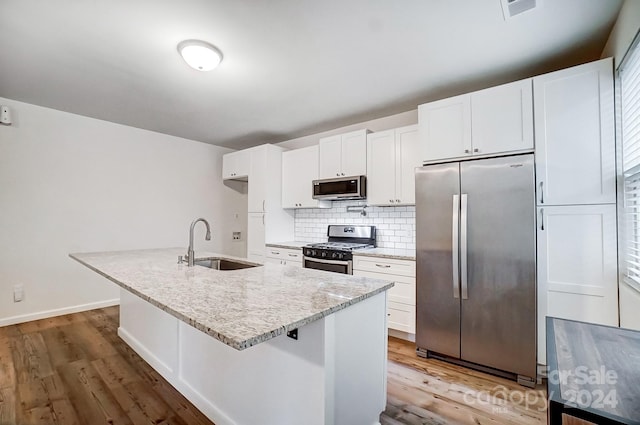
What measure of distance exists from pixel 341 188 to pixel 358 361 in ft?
7.51

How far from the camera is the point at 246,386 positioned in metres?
1.50

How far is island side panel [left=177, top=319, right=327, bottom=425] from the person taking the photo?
122 cm

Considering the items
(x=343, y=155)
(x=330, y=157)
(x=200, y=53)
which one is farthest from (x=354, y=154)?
(x=200, y=53)

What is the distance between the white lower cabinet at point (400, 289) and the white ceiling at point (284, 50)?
1.74 m

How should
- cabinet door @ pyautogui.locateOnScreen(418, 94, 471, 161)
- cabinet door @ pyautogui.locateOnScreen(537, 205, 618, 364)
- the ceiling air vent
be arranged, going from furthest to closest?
cabinet door @ pyautogui.locateOnScreen(418, 94, 471, 161) < cabinet door @ pyautogui.locateOnScreen(537, 205, 618, 364) < the ceiling air vent

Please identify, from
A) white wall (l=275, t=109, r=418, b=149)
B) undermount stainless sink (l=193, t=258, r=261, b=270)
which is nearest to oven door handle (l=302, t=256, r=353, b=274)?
undermount stainless sink (l=193, t=258, r=261, b=270)

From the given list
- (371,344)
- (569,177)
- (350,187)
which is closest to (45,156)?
(350,187)

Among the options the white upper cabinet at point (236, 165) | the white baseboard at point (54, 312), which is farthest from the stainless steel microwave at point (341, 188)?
the white baseboard at point (54, 312)

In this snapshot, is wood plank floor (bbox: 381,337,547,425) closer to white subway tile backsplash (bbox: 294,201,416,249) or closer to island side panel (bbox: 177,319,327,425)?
island side panel (bbox: 177,319,327,425)

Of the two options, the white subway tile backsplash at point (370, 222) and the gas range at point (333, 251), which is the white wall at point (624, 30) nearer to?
the white subway tile backsplash at point (370, 222)

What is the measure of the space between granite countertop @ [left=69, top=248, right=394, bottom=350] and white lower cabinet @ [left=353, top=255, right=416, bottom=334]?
3.93ft

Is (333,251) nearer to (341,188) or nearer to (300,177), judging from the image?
(341,188)

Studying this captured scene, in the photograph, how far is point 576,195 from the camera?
2018mm

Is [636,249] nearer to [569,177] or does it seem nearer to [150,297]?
[569,177]
